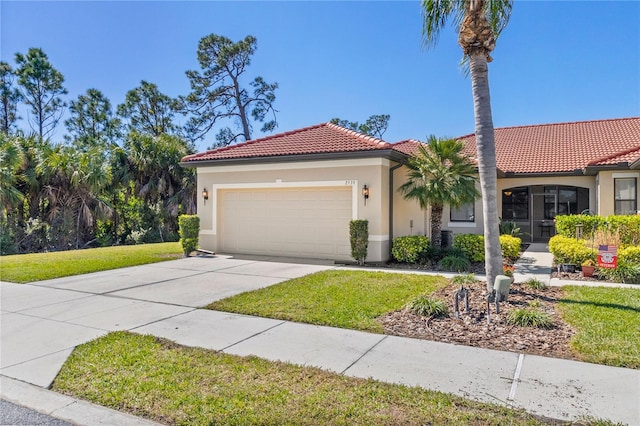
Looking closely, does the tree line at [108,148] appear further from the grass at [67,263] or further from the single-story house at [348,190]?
the single-story house at [348,190]

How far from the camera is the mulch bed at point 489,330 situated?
4.89 m

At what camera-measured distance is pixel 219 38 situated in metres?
31.6

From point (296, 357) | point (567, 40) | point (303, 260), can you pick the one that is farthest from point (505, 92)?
point (296, 357)

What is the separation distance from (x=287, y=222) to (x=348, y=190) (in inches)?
95.3

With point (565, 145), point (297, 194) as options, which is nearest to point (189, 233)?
point (297, 194)

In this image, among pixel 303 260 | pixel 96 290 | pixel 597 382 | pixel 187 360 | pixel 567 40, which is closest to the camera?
pixel 597 382

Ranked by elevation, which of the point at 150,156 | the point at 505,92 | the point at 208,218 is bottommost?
the point at 208,218

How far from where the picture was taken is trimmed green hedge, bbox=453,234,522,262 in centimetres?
1141

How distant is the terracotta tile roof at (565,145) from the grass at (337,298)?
858 centimetres

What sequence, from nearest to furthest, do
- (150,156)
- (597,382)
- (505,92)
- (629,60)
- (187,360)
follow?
1. (597,382)
2. (187,360)
3. (629,60)
4. (505,92)
5. (150,156)

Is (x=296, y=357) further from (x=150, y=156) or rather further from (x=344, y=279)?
(x=150, y=156)

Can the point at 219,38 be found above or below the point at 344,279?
above

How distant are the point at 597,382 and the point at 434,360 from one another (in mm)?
1513

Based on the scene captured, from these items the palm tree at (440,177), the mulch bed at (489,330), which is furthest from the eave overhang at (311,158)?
the mulch bed at (489,330)
